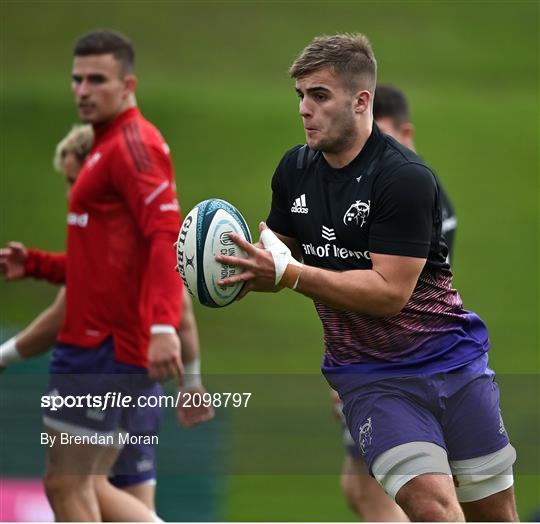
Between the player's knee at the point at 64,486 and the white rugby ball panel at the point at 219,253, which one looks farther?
the player's knee at the point at 64,486

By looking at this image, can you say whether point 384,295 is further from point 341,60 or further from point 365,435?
point 341,60

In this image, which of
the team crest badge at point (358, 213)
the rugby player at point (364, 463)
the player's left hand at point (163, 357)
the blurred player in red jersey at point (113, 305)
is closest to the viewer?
the team crest badge at point (358, 213)

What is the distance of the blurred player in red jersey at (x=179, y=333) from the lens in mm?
6695

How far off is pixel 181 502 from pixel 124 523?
1.52 meters

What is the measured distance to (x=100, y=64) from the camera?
6.84 metres

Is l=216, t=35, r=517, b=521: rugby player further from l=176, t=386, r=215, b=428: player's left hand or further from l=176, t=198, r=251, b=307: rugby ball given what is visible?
l=176, t=386, r=215, b=428: player's left hand

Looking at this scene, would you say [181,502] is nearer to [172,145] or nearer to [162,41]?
[172,145]

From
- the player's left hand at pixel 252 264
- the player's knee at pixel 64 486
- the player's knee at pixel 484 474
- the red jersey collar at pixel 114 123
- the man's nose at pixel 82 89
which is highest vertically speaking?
the man's nose at pixel 82 89

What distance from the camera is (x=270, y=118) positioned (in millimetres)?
31078

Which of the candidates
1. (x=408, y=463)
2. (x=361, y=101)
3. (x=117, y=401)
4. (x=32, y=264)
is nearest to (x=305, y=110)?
(x=361, y=101)

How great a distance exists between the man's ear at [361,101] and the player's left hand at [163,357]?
67.8 inches

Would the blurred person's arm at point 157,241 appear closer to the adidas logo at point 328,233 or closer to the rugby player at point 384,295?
the rugby player at point 384,295

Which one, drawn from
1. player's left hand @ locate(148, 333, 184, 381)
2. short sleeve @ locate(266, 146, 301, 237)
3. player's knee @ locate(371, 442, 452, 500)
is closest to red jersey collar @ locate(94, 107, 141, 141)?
player's left hand @ locate(148, 333, 184, 381)

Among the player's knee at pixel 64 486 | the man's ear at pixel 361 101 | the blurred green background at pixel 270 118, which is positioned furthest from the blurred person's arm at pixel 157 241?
the blurred green background at pixel 270 118
